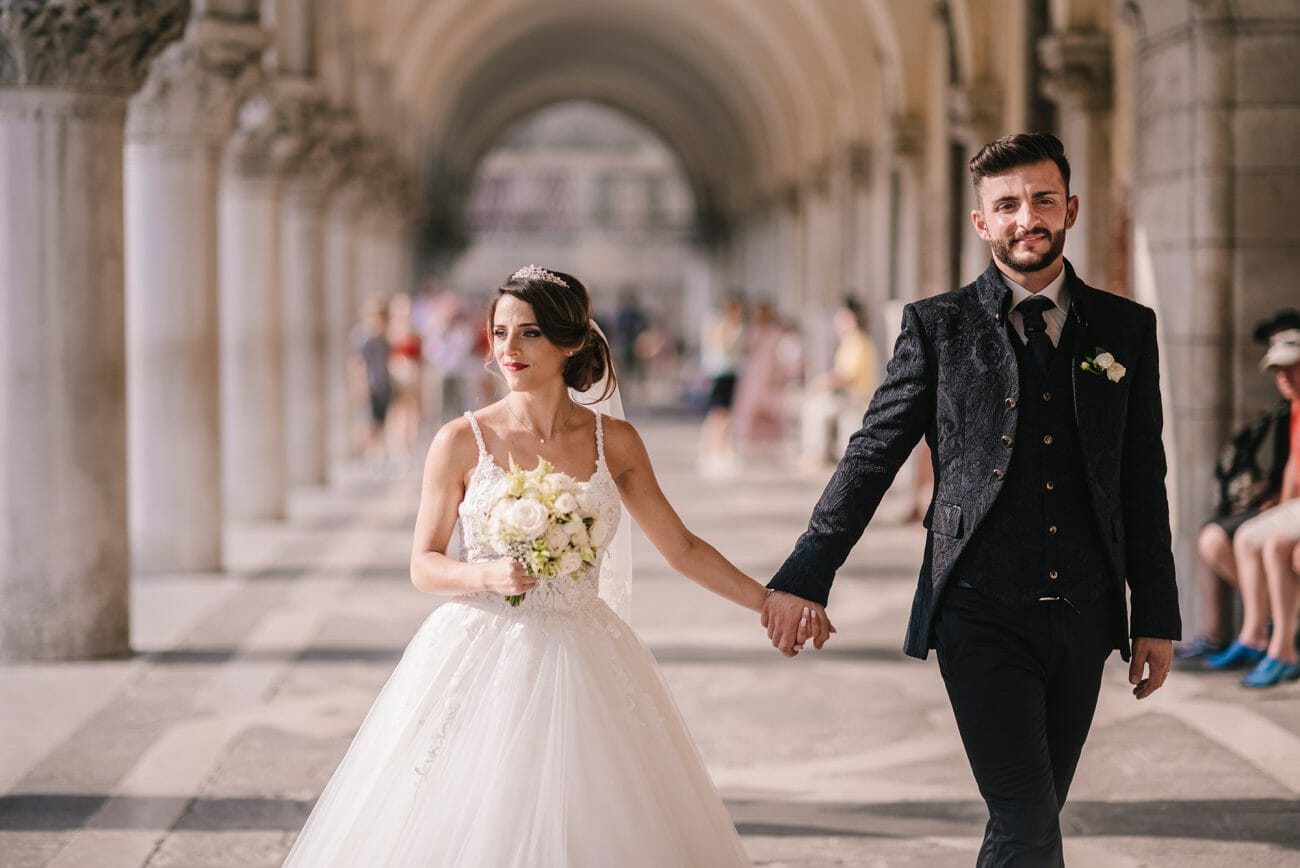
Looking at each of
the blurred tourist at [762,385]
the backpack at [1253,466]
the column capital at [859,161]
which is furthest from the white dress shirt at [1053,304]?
the column capital at [859,161]

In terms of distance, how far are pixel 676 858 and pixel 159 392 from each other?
26.9ft

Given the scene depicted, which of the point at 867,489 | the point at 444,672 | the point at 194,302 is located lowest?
the point at 444,672

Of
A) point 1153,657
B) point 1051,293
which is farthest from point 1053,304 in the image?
point 1153,657

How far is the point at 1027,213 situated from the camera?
4.11 meters

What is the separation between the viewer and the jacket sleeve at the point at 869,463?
429 centimetres

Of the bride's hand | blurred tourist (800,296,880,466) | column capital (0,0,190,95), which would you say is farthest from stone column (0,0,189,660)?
blurred tourist (800,296,880,466)

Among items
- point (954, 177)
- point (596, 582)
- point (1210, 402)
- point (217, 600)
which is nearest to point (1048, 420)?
point (596, 582)

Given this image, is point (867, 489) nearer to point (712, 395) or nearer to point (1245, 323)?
point (1245, 323)

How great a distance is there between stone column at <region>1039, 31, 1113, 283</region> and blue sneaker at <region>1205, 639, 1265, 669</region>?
13.6 feet

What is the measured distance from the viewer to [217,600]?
1135 centimetres

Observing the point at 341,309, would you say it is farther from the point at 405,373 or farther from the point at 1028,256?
the point at 1028,256

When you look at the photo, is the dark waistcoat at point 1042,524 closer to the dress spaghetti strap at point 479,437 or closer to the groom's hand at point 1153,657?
the groom's hand at point 1153,657

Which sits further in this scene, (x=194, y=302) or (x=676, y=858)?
(x=194, y=302)

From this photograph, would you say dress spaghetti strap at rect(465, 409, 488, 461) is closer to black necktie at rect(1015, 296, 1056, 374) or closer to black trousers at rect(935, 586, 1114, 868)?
black trousers at rect(935, 586, 1114, 868)
